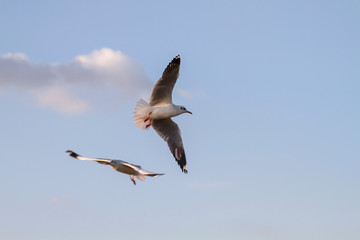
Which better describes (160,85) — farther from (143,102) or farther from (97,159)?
(97,159)

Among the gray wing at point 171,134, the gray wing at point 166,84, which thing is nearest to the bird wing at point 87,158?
the gray wing at point 166,84

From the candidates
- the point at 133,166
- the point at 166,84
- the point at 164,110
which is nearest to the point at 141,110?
the point at 164,110

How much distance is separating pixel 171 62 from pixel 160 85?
71cm

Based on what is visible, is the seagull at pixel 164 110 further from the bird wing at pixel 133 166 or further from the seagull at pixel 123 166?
the bird wing at pixel 133 166

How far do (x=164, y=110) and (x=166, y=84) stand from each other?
2.43ft

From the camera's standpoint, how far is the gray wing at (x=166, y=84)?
15047 mm

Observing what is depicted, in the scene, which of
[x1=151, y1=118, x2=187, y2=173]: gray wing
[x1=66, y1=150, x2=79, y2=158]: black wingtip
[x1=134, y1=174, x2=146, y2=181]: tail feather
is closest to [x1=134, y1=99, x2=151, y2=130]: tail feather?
[x1=151, y1=118, x2=187, y2=173]: gray wing

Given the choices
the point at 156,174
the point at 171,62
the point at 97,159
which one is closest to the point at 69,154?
the point at 97,159

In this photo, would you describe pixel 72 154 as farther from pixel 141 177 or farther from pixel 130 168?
pixel 141 177

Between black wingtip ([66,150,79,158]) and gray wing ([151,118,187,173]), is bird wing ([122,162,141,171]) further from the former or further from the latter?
gray wing ([151,118,187,173])

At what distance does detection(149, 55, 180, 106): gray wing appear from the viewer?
49.4ft

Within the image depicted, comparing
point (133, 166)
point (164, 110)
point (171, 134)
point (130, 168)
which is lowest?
point (133, 166)

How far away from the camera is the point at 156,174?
1071cm

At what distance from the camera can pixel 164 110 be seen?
15352 millimetres
